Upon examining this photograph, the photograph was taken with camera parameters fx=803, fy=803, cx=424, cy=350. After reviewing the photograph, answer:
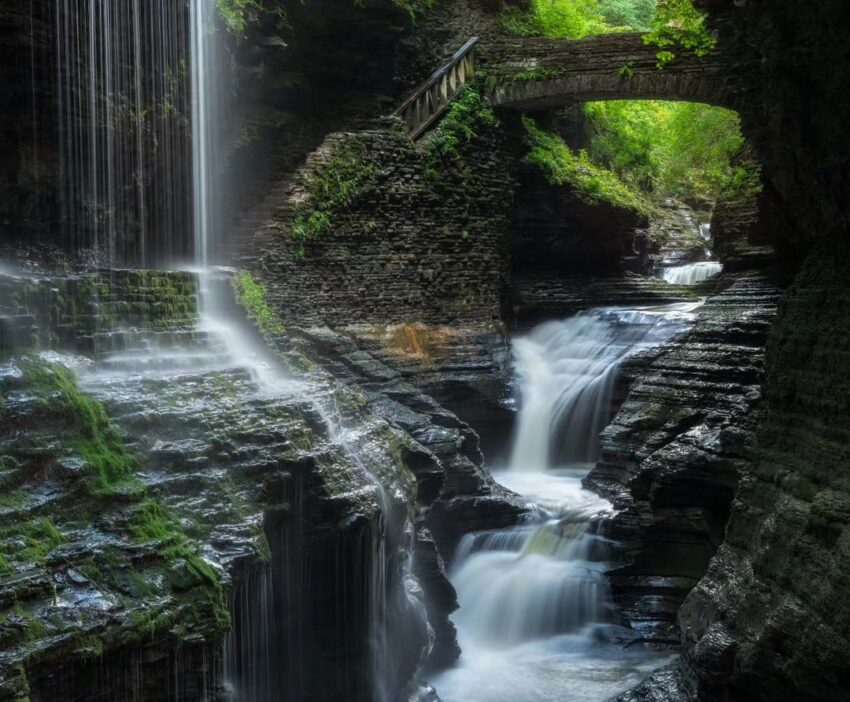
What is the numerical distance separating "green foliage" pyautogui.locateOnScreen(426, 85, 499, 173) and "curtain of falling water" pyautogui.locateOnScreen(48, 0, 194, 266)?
15.1 feet

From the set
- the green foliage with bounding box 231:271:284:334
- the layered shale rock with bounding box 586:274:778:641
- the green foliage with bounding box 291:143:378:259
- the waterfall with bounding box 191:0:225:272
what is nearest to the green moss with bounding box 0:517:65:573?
the green foliage with bounding box 231:271:284:334

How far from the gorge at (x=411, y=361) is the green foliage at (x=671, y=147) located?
176 millimetres

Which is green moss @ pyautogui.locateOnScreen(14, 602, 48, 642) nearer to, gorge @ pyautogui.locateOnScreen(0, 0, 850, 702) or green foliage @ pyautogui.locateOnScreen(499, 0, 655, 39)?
gorge @ pyautogui.locateOnScreen(0, 0, 850, 702)

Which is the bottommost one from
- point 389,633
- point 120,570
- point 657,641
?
point 657,641

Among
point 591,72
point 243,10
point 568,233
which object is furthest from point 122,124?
point 568,233

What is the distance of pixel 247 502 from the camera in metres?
5.82

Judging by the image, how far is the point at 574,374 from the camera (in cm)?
1378

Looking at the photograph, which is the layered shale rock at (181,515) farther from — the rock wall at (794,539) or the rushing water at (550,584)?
the rock wall at (794,539)

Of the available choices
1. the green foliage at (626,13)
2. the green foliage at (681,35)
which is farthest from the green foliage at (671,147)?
the green foliage at (626,13)

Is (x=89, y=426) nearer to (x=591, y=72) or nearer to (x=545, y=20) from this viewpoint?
(x=591, y=72)

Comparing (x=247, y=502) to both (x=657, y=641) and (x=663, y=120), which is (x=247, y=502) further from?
(x=663, y=120)

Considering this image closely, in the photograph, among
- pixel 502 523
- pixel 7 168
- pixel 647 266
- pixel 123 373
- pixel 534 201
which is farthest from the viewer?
pixel 647 266

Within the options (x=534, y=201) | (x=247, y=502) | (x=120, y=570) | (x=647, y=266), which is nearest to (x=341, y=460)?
(x=247, y=502)

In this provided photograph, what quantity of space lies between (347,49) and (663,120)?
10.8m
